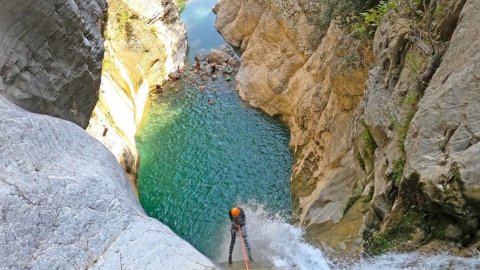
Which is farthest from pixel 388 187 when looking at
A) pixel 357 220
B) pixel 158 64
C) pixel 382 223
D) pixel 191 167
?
pixel 158 64

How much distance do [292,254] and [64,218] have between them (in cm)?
740

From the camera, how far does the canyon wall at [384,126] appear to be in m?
8.09

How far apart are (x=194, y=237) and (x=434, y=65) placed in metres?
9.72

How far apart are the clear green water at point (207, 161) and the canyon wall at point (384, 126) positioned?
47.1 inches

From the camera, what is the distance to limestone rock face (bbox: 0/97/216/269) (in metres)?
6.73

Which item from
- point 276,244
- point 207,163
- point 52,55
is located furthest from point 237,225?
point 52,55

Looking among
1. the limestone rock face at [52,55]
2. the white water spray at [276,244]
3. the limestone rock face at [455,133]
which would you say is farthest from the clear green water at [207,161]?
the limestone rock face at [455,133]

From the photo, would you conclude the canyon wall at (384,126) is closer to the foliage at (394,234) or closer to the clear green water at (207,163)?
the foliage at (394,234)

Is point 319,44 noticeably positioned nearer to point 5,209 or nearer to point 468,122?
point 468,122

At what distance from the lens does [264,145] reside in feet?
69.5

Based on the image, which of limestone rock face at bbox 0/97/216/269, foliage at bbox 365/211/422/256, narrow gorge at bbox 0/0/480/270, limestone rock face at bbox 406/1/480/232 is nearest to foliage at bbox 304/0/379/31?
narrow gorge at bbox 0/0/480/270

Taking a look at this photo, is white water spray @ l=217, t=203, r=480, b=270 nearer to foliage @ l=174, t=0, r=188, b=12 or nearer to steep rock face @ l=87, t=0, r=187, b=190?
steep rock face @ l=87, t=0, r=187, b=190

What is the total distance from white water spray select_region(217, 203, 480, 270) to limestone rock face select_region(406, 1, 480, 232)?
0.95 meters

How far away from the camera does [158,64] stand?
2989 centimetres
